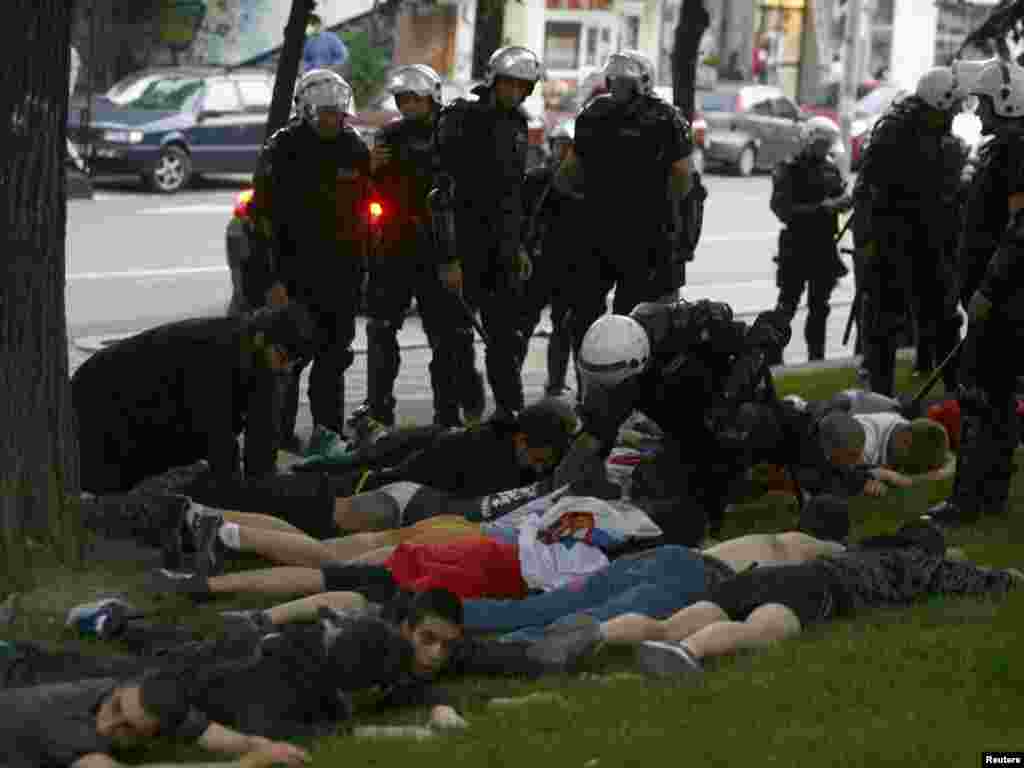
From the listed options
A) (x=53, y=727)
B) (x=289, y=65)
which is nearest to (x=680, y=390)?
(x=53, y=727)

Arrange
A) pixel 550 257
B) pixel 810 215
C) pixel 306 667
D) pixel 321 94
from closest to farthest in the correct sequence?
1. pixel 306 667
2. pixel 321 94
3. pixel 550 257
4. pixel 810 215

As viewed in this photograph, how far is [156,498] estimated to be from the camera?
30.7 feet

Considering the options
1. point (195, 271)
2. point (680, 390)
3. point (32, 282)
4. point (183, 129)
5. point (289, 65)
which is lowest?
point (195, 271)

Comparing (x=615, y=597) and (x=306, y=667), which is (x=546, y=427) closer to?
(x=615, y=597)

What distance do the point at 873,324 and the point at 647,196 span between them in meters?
1.66

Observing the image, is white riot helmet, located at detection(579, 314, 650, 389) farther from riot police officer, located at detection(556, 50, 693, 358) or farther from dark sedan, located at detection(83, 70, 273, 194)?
dark sedan, located at detection(83, 70, 273, 194)

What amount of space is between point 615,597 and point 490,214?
17.2 feet

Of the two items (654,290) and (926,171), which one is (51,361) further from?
(926,171)

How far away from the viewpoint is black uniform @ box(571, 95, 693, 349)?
13.4m

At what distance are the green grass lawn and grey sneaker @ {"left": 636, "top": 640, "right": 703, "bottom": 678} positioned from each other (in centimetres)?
8

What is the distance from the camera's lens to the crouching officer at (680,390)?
31.8 ft

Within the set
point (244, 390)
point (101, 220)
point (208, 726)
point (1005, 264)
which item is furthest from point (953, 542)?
point (101, 220)

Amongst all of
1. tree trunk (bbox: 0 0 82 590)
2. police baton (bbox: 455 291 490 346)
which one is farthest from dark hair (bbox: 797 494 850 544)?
police baton (bbox: 455 291 490 346)

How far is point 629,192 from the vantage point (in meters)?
13.6
